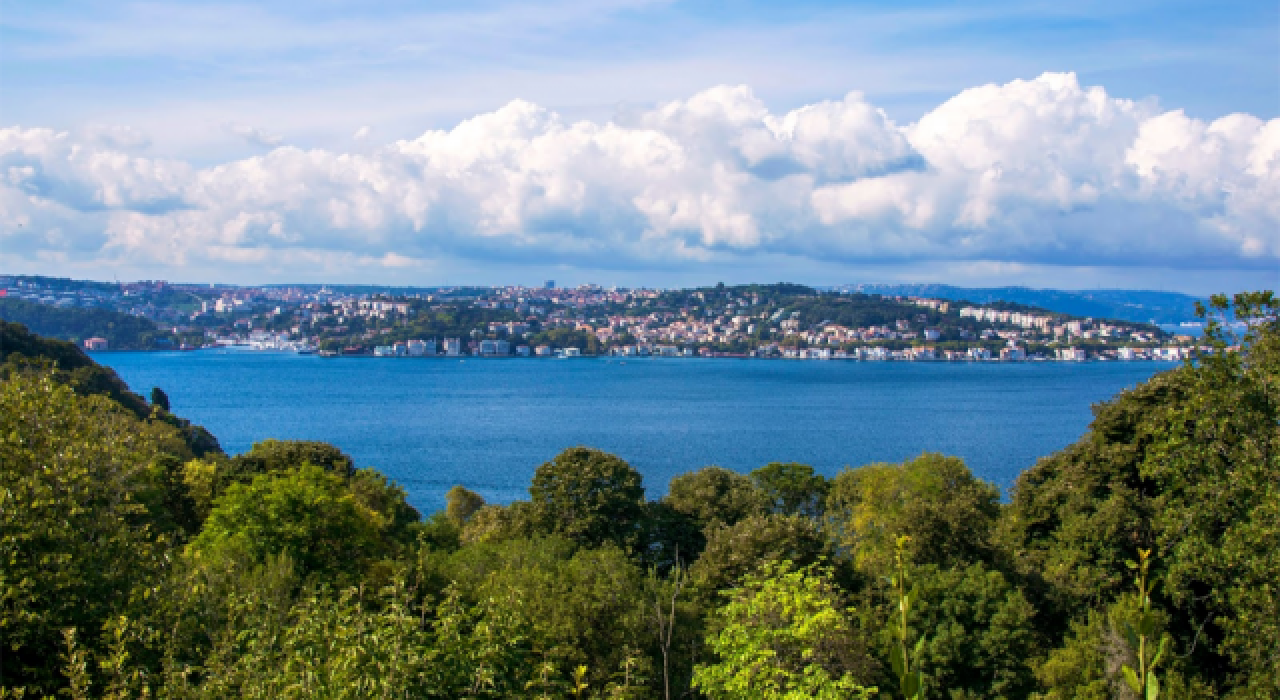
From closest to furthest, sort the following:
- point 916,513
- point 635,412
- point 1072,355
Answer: point 916,513
point 635,412
point 1072,355

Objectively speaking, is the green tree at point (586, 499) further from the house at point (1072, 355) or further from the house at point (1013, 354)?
the house at point (1072, 355)

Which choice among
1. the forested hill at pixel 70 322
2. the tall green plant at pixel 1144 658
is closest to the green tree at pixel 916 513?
the tall green plant at pixel 1144 658

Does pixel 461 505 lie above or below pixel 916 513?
below

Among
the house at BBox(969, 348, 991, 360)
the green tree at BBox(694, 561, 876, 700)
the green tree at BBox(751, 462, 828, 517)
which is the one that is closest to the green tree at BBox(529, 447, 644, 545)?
the green tree at BBox(694, 561, 876, 700)

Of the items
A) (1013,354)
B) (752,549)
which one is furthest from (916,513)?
(1013,354)

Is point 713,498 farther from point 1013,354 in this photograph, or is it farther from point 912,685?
point 1013,354
